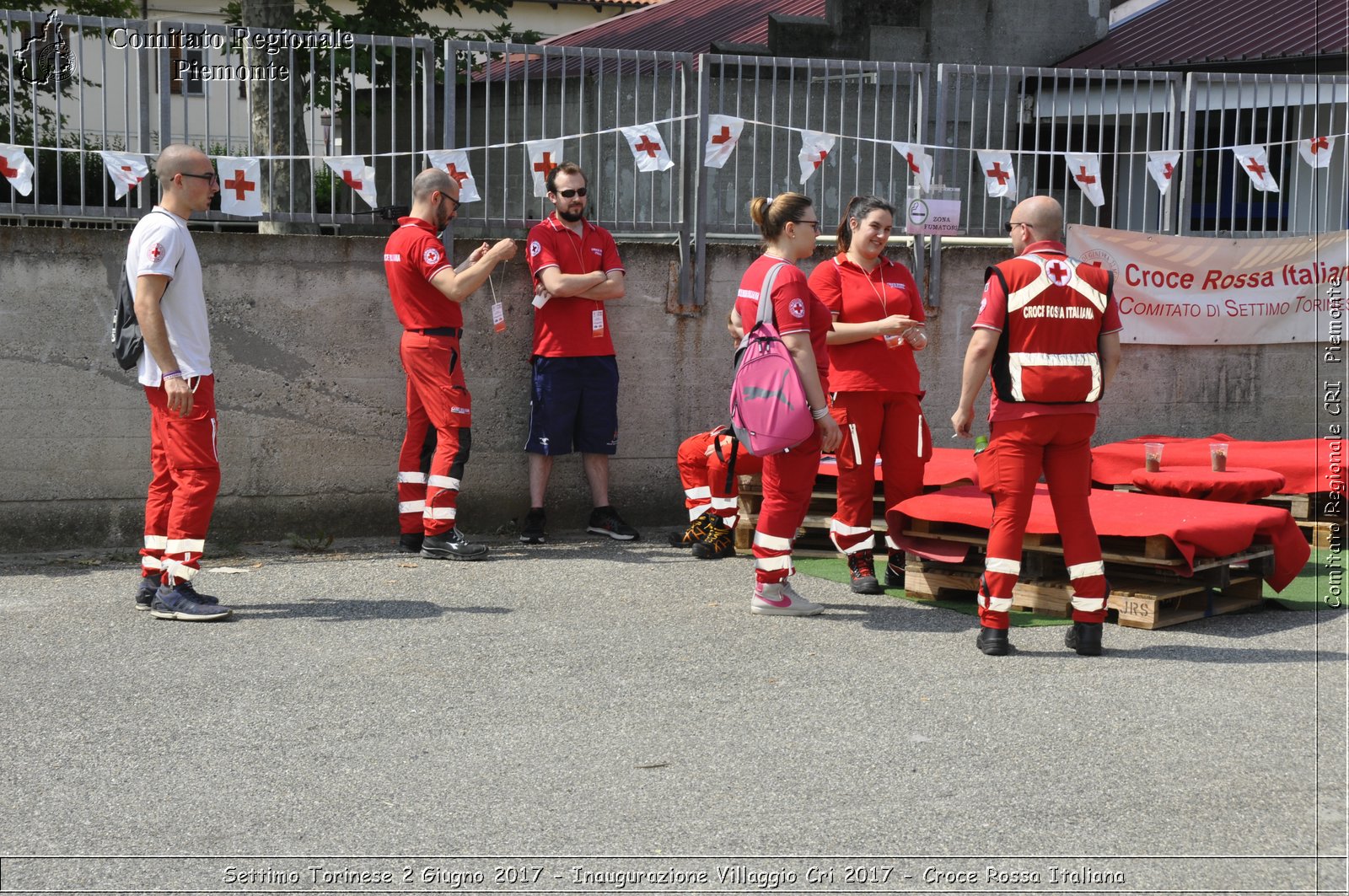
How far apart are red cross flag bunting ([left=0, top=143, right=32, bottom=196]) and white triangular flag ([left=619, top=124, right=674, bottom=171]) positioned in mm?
3584

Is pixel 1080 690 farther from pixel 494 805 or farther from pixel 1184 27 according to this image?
pixel 1184 27

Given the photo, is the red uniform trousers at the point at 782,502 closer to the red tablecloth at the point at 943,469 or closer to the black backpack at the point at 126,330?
the red tablecloth at the point at 943,469

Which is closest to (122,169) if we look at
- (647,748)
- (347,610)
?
(347,610)

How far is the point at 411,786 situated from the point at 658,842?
0.90 m

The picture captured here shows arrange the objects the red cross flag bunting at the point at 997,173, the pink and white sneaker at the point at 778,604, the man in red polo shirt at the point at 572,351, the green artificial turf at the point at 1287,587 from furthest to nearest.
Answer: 1. the red cross flag bunting at the point at 997,173
2. the man in red polo shirt at the point at 572,351
3. the green artificial turf at the point at 1287,587
4. the pink and white sneaker at the point at 778,604

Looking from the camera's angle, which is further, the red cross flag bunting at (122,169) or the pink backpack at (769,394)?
the red cross flag bunting at (122,169)

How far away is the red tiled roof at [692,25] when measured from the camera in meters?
21.8

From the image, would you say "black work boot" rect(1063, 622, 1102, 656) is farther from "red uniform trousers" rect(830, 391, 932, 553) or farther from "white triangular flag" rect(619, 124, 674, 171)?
"white triangular flag" rect(619, 124, 674, 171)

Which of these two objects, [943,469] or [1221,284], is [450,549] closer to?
[943,469]

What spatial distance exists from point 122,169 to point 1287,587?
696 centimetres

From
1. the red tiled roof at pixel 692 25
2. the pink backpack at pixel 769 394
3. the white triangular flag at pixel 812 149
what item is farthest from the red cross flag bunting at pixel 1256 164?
the red tiled roof at pixel 692 25

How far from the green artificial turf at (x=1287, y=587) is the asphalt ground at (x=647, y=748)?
0.22m

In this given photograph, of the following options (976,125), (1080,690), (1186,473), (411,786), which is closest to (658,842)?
(411,786)

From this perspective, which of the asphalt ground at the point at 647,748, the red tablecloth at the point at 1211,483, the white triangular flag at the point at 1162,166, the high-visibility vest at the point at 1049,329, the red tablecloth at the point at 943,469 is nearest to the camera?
the asphalt ground at the point at 647,748
